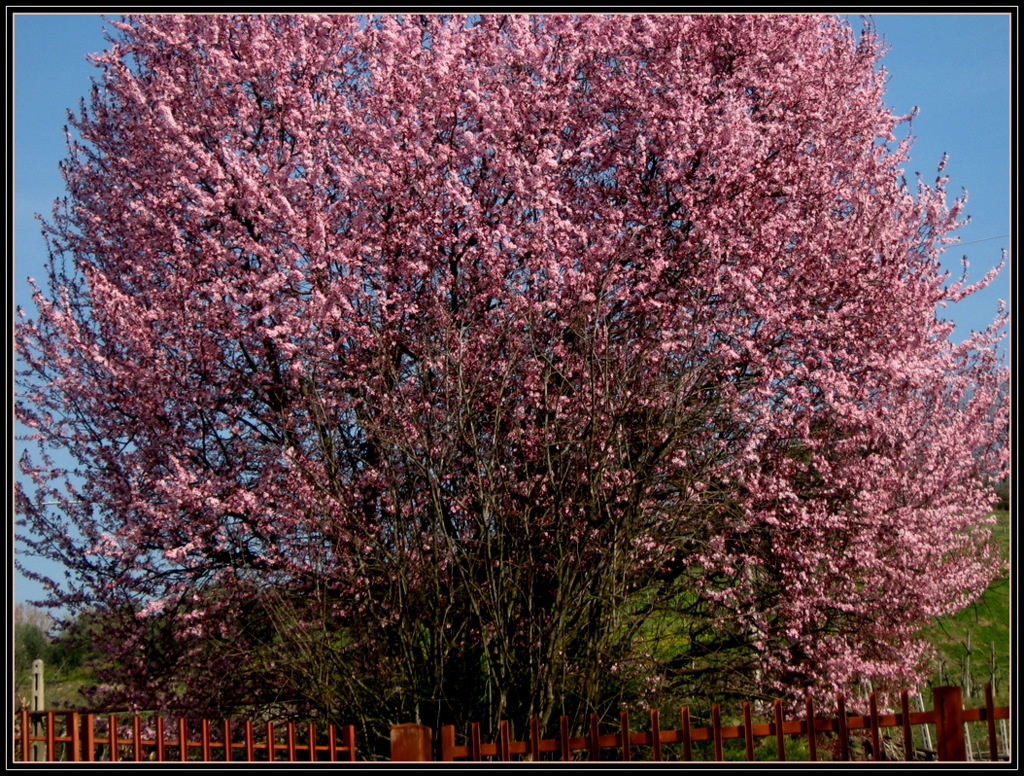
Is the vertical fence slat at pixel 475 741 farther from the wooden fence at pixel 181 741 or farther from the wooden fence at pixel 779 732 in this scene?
the wooden fence at pixel 181 741

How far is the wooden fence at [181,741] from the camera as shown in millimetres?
6098

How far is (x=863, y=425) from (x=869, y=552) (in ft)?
4.07

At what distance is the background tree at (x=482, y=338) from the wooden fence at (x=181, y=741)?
0.48 meters

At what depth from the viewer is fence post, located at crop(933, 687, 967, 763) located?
485 cm

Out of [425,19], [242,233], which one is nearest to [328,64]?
[425,19]

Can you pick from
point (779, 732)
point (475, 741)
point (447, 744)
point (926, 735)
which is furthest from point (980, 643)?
point (447, 744)

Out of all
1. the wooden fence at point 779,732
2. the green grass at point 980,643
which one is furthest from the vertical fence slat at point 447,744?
the green grass at point 980,643

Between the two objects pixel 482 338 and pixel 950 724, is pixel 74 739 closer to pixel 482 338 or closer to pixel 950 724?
pixel 482 338

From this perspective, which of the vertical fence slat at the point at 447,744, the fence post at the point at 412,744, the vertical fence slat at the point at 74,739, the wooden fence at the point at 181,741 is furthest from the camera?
the vertical fence slat at the point at 74,739

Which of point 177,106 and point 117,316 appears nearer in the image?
point 117,316

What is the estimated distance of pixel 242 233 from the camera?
31.3 ft

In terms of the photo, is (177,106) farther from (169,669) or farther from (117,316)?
(169,669)

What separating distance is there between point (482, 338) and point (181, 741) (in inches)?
167

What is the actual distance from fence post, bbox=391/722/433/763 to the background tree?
7.83 ft
